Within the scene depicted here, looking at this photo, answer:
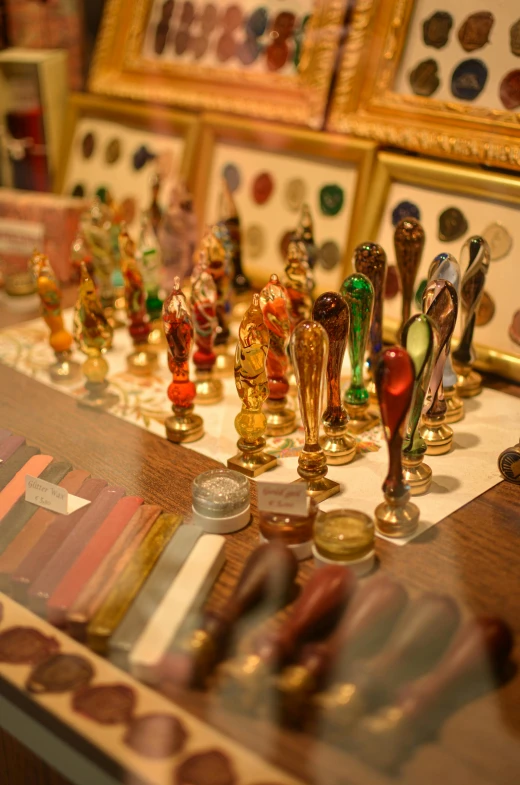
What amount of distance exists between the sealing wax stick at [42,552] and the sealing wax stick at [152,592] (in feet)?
0.46

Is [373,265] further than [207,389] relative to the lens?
No

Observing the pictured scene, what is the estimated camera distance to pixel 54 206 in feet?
6.86

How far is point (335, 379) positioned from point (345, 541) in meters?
0.31

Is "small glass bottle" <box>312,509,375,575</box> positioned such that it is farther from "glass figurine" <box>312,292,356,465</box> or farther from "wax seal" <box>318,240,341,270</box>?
"wax seal" <box>318,240,341,270</box>

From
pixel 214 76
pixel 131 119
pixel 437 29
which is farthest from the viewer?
pixel 131 119

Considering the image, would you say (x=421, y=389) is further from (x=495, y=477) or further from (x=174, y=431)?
(x=174, y=431)

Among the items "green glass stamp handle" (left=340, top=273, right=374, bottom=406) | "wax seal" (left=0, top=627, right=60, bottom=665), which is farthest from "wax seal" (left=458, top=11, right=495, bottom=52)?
"wax seal" (left=0, top=627, right=60, bottom=665)

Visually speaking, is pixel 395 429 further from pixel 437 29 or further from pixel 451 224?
pixel 437 29

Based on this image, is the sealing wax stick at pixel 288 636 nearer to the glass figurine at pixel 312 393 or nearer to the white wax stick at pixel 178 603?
the white wax stick at pixel 178 603

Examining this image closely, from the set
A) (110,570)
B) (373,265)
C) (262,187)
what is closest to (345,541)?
(110,570)

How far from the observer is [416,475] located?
1.23 meters

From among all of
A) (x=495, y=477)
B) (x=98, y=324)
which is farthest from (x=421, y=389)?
(x=98, y=324)

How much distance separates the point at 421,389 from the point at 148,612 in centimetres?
46

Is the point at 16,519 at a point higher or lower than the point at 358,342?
lower
